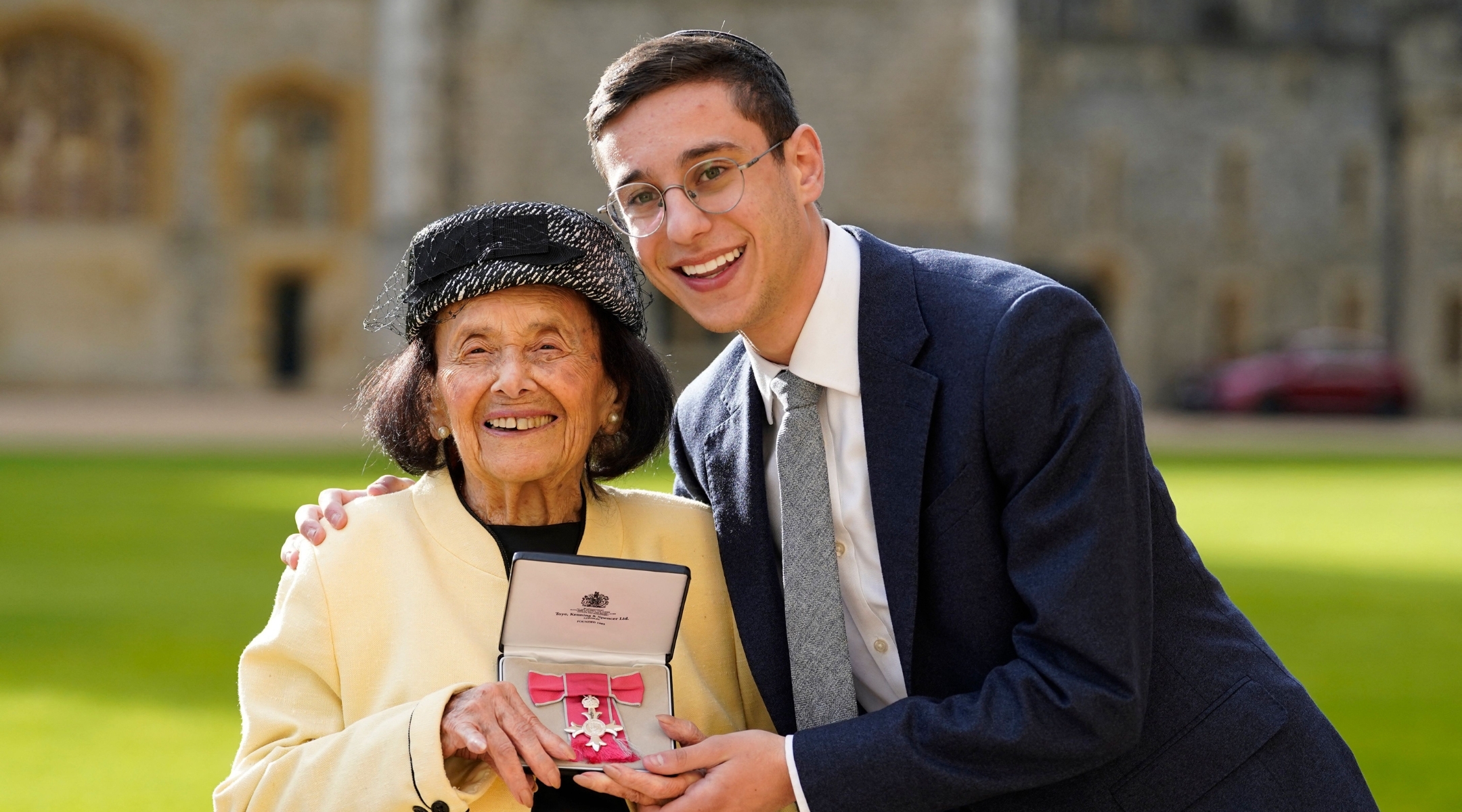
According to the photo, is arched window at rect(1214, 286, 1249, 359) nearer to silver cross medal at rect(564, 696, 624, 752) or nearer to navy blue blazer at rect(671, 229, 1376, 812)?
navy blue blazer at rect(671, 229, 1376, 812)

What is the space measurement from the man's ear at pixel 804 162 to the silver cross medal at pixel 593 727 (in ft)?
2.83

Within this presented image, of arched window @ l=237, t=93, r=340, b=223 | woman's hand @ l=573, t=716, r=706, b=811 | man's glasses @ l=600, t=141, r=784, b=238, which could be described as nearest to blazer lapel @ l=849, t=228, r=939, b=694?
man's glasses @ l=600, t=141, r=784, b=238

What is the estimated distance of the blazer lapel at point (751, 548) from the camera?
2.57m

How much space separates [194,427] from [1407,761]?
16.2 metres

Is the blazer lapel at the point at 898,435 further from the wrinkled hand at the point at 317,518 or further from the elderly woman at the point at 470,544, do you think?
the wrinkled hand at the point at 317,518

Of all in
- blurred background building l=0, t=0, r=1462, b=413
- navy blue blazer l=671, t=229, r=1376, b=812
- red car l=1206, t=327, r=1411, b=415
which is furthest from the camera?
red car l=1206, t=327, r=1411, b=415

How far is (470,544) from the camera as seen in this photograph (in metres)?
2.60

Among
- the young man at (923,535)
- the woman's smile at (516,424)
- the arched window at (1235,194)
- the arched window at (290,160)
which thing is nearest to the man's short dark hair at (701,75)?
the young man at (923,535)

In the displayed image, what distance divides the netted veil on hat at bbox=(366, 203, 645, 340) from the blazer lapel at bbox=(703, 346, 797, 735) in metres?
0.32

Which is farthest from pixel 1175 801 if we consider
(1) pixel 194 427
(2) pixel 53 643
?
(1) pixel 194 427

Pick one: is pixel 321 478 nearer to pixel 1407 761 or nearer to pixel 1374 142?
→ pixel 1407 761

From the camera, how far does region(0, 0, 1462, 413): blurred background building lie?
2412 centimetres

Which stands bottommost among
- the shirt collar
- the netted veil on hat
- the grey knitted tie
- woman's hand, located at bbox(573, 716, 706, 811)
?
woman's hand, located at bbox(573, 716, 706, 811)

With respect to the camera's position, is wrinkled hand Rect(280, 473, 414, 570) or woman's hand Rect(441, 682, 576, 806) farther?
wrinkled hand Rect(280, 473, 414, 570)
